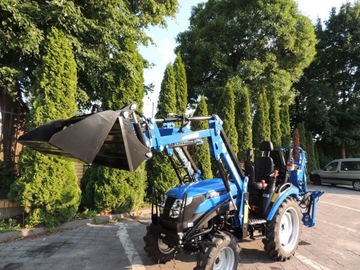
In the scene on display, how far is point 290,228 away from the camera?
5113mm

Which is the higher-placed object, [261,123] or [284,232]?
[261,123]

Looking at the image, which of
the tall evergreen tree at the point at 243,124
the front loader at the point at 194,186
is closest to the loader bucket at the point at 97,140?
the front loader at the point at 194,186

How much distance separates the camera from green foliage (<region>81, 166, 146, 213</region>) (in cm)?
742

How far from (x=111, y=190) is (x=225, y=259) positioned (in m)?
4.27

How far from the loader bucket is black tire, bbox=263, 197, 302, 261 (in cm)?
258

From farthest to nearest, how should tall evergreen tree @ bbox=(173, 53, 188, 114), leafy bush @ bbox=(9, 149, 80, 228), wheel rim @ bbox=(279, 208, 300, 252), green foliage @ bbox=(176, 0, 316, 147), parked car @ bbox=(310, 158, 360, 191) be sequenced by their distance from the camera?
parked car @ bbox=(310, 158, 360, 191) < green foliage @ bbox=(176, 0, 316, 147) < tall evergreen tree @ bbox=(173, 53, 188, 114) < leafy bush @ bbox=(9, 149, 80, 228) < wheel rim @ bbox=(279, 208, 300, 252)

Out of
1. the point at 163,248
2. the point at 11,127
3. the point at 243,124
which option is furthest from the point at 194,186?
the point at 243,124

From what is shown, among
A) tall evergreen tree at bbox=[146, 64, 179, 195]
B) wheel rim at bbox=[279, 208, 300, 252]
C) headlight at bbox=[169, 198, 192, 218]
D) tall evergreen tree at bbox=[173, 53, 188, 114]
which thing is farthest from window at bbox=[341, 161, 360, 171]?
headlight at bbox=[169, 198, 192, 218]

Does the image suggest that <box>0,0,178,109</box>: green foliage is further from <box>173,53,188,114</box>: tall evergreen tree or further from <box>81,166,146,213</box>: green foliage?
<box>81,166,146,213</box>: green foliage

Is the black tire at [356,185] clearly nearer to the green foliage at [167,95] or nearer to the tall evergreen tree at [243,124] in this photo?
the tall evergreen tree at [243,124]

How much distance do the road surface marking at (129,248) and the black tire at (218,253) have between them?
1.22 metres

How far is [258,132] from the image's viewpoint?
14867 mm

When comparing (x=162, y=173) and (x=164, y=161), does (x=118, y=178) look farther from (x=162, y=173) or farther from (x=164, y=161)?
(x=164, y=161)

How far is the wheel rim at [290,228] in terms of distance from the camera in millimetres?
4969
